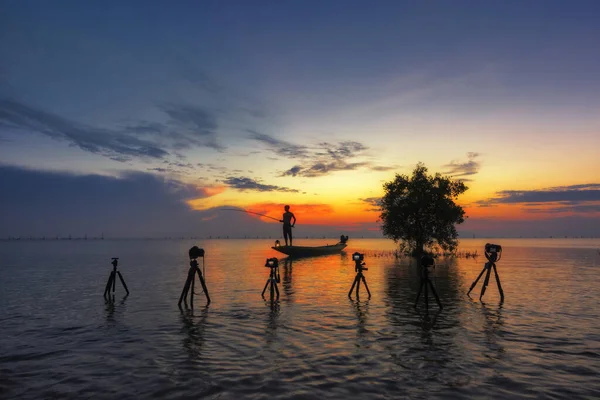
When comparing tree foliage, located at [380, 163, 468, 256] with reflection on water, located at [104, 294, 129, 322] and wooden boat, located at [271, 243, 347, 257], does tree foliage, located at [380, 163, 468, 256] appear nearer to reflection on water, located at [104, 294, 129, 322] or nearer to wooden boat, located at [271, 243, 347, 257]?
wooden boat, located at [271, 243, 347, 257]

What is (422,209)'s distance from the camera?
2341 inches

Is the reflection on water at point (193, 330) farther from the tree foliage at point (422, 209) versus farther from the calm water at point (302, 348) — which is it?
the tree foliage at point (422, 209)

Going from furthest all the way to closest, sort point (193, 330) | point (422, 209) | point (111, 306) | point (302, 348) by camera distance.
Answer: point (422, 209) < point (111, 306) < point (193, 330) < point (302, 348)

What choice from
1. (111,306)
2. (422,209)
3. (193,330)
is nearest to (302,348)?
(193,330)

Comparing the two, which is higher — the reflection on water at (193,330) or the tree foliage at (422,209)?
the tree foliage at (422,209)

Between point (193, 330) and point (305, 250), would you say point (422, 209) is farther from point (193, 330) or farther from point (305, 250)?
point (193, 330)

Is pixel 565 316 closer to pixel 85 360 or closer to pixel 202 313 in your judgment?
pixel 202 313

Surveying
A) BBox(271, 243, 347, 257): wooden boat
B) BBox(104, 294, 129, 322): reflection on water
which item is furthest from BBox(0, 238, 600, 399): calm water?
BBox(271, 243, 347, 257): wooden boat

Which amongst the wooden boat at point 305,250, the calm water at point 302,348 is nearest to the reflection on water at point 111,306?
the calm water at point 302,348

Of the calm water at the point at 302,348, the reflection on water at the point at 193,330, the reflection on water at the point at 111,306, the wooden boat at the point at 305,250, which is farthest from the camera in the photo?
the wooden boat at the point at 305,250

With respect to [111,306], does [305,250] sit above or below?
above

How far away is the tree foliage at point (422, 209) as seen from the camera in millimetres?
58562

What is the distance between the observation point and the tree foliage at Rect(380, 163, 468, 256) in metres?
58.6

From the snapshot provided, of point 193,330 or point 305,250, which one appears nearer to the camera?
point 193,330
